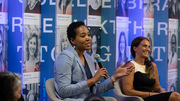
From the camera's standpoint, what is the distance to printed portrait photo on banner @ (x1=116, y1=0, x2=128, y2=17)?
5.55 m

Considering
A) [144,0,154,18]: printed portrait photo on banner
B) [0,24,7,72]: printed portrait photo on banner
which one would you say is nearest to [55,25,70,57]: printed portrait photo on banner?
[0,24,7,72]: printed portrait photo on banner

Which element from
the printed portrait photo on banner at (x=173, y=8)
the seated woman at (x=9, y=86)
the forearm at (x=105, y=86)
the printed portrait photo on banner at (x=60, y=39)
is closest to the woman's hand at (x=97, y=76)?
the forearm at (x=105, y=86)

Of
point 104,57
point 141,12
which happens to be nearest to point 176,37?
point 141,12

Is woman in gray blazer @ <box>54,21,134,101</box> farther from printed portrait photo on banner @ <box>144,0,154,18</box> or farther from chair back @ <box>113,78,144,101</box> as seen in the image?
printed portrait photo on banner @ <box>144,0,154,18</box>

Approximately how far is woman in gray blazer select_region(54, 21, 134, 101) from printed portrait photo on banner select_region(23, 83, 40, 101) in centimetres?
125

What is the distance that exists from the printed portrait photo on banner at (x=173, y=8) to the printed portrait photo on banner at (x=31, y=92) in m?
3.19

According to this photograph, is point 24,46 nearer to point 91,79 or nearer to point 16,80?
A: point 91,79

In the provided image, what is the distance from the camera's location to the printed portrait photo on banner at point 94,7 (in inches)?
208

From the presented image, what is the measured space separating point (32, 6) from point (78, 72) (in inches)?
64.9

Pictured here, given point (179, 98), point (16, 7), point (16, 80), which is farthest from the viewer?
point (16, 7)

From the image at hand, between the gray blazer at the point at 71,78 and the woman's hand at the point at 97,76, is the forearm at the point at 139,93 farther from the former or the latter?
the woman's hand at the point at 97,76

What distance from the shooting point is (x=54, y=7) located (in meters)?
4.75

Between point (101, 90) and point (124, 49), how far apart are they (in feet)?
7.61

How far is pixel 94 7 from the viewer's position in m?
5.36
